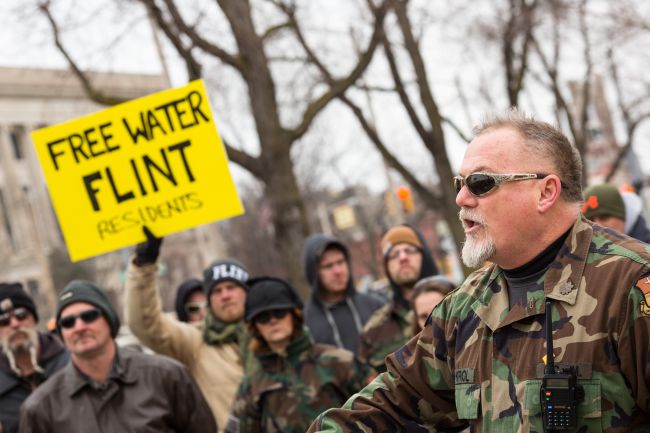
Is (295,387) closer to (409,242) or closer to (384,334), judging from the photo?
(384,334)

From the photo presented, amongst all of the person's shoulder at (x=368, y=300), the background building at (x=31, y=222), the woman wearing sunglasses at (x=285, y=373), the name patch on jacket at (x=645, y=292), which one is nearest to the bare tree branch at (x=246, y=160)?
the person's shoulder at (x=368, y=300)

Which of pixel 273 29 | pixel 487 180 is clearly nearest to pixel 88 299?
pixel 487 180

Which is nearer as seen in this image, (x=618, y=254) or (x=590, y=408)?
(x=590, y=408)

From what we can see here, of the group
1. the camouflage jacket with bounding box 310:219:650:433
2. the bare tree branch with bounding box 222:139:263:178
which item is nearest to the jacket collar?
the camouflage jacket with bounding box 310:219:650:433

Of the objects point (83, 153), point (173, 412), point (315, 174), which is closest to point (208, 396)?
point (173, 412)

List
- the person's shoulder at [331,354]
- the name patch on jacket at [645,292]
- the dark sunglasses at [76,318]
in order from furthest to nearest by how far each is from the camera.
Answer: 1. the person's shoulder at [331,354]
2. the dark sunglasses at [76,318]
3. the name patch on jacket at [645,292]

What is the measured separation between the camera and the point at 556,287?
9.04ft

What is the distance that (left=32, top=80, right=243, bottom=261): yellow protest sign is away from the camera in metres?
5.65

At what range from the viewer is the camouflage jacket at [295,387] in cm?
519

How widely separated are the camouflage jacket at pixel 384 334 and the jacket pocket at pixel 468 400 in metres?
2.70

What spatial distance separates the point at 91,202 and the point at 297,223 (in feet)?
17.1

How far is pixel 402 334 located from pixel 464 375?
297 centimetres

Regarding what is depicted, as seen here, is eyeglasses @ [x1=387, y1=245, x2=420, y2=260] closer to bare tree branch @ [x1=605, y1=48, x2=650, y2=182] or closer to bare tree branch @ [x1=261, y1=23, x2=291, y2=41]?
bare tree branch @ [x1=261, y1=23, x2=291, y2=41]

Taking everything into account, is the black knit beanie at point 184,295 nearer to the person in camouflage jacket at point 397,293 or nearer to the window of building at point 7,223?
the person in camouflage jacket at point 397,293
